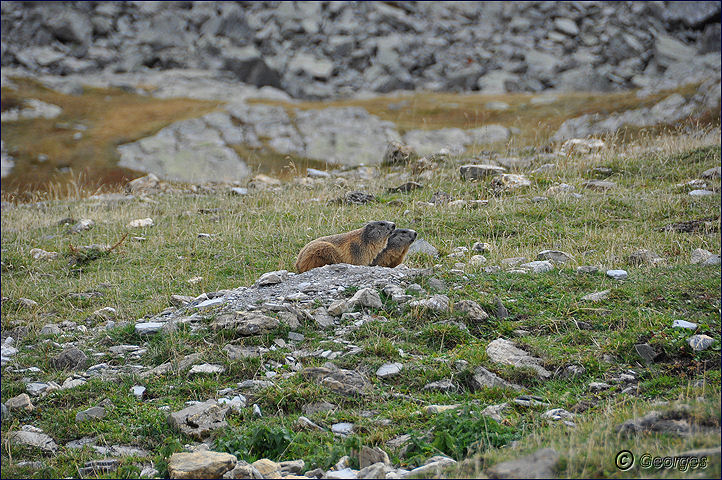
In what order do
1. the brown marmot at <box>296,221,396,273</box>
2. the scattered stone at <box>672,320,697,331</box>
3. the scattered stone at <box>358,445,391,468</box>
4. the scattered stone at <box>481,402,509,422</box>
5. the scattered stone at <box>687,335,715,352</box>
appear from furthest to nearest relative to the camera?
the brown marmot at <box>296,221,396,273</box> < the scattered stone at <box>672,320,697,331</box> < the scattered stone at <box>687,335,715,352</box> < the scattered stone at <box>481,402,509,422</box> < the scattered stone at <box>358,445,391,468</box>

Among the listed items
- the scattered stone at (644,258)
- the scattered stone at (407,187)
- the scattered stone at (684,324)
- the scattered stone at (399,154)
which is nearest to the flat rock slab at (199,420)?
the scattered stone at (684,324)

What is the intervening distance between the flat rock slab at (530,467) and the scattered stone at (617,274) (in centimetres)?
585

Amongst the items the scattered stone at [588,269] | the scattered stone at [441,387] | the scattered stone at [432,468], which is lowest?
the scattered stone at [441,387]

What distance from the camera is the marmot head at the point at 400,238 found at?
11375 millimetres

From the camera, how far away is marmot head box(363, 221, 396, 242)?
11.3 meters

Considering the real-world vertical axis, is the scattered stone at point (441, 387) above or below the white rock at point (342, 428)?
below

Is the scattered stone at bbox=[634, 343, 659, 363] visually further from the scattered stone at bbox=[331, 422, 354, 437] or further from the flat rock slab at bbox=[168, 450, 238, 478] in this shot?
the flat rock slab at bbox=[168, 450, 238, 478]

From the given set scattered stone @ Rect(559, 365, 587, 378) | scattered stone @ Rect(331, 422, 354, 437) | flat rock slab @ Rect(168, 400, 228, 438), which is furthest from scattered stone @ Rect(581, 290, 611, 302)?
flat rock slab @ Rect(168, 400, 228, 438)

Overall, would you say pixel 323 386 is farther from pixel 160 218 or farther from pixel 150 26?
pixel 150 26

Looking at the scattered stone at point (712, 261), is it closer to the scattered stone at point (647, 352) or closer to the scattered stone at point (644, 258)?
the scattered stone at point (644, 258)

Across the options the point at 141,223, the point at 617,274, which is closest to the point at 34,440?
the point at 617,274

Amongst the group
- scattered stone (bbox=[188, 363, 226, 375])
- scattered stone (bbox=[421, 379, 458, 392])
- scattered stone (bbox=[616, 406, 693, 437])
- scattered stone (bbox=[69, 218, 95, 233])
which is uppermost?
scattered stone (bbox=[616, 406, 693, 437])

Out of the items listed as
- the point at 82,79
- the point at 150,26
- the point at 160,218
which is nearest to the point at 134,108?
the point at 82,79

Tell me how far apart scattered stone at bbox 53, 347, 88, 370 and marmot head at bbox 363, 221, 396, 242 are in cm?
522
